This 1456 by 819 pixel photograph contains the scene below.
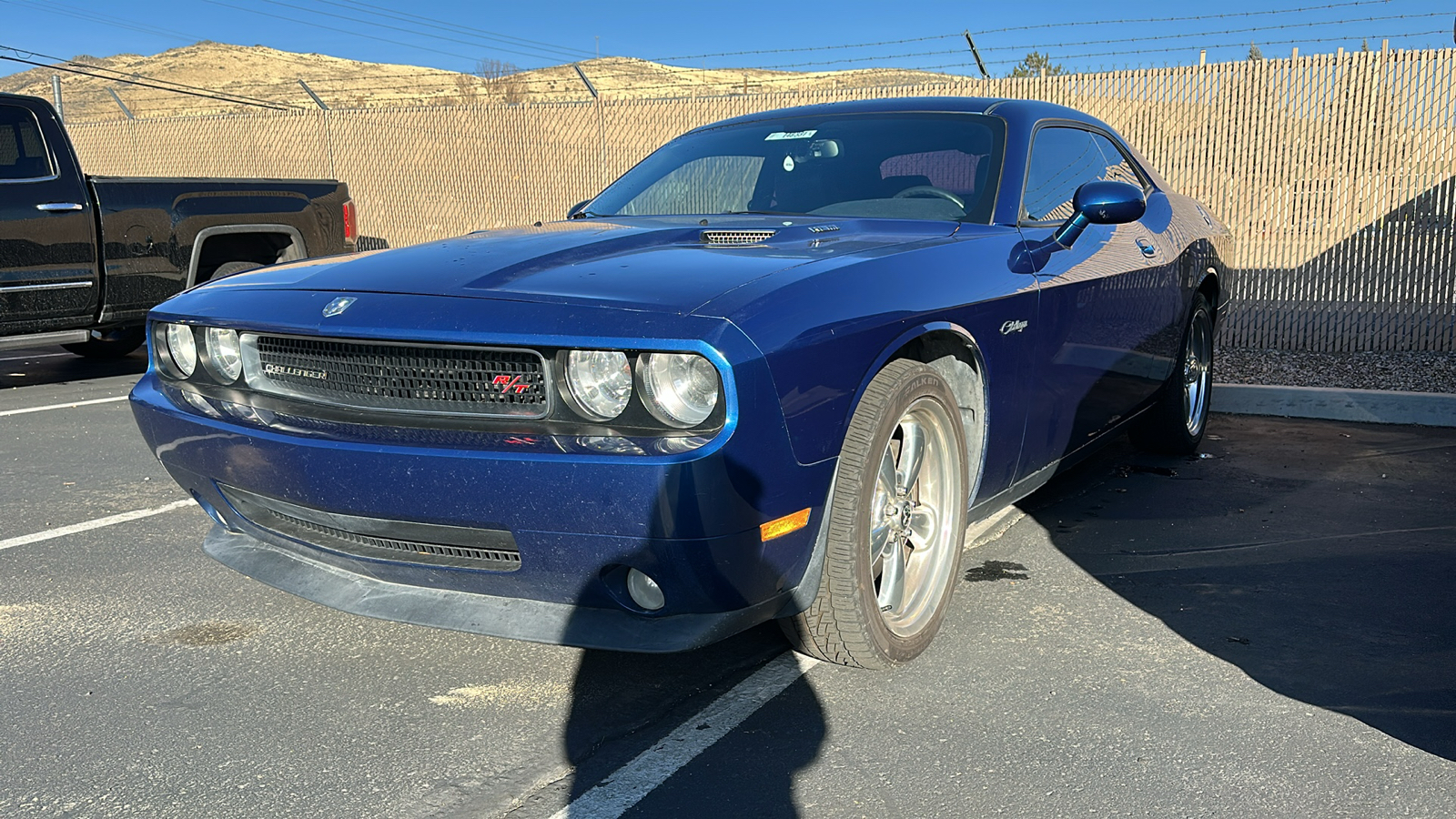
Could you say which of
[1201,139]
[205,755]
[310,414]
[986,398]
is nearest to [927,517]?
[986,398]

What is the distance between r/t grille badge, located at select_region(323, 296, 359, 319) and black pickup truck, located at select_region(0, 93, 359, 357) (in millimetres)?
5772

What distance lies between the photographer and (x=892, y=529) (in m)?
3.04

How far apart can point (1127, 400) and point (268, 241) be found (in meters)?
6.71

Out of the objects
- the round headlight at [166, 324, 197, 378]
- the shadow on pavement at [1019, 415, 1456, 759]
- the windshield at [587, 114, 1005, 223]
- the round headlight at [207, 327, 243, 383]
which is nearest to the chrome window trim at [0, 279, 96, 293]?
the windshield at [587, 114, 1005, 223]

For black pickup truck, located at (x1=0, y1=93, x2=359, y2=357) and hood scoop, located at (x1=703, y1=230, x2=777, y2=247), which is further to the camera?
black pickup truck, located at (x1=0, y1=93, x2=359, y2=357)

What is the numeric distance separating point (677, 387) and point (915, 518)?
41.3 inches

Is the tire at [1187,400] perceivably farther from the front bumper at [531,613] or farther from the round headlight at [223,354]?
the round headlight at [223,354]

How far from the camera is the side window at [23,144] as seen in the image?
24.6 feet

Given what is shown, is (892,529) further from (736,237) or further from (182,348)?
(182,348)

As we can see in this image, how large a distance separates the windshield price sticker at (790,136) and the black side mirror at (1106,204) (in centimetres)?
95

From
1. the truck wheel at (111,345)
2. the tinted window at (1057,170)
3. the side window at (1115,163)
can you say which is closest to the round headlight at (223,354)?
the tinted window at (1057,170)

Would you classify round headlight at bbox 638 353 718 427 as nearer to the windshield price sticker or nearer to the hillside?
the windshield price sticker

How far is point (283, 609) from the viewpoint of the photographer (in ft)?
11.4

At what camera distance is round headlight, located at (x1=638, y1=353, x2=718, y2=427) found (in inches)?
93.0
